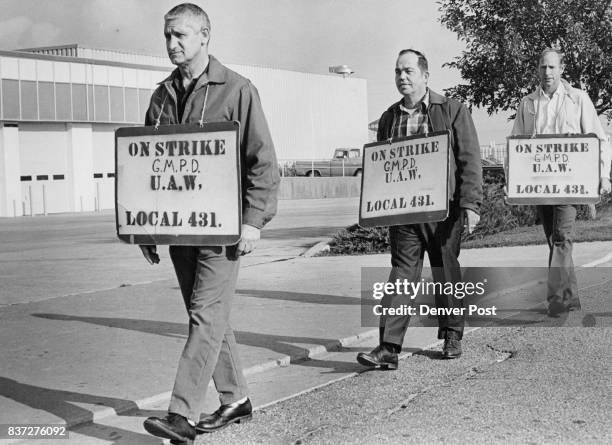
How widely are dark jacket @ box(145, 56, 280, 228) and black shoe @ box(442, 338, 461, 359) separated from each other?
2.22m

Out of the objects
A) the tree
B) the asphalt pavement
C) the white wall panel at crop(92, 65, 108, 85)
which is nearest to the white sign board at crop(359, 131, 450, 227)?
the asphalt pavement

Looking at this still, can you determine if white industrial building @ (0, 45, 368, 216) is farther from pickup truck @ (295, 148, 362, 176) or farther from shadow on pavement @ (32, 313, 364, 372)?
shadow on pavement @ (32, 313, 364, 372)

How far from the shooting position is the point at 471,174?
7.04m

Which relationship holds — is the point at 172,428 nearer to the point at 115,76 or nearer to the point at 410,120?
the point at 410,120

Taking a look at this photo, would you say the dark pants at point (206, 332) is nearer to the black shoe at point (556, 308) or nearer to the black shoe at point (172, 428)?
the black shoe at point (172, 428)

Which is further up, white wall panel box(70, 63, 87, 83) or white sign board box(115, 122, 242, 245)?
white wall panel box(70, 63, 87, 83)

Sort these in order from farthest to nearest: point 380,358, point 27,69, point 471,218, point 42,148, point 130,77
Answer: point 130,77 < point 42,148 < point 27,69 < point 471,218 < point 380,358

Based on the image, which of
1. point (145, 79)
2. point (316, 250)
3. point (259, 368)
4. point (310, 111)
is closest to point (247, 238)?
point (259, 368)

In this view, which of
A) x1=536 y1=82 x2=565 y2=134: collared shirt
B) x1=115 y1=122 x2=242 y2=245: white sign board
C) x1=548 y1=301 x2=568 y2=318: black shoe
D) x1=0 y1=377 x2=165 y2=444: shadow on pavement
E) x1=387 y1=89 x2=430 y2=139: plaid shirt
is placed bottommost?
x1=0 y1=377 x2=165 y2=444: shadow on pavement

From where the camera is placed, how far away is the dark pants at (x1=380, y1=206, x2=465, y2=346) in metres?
6.93

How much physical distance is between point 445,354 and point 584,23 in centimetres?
1332

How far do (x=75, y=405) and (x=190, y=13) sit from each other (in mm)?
2213

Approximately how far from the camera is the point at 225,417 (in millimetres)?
5320

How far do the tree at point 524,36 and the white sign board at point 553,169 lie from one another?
9.55m
